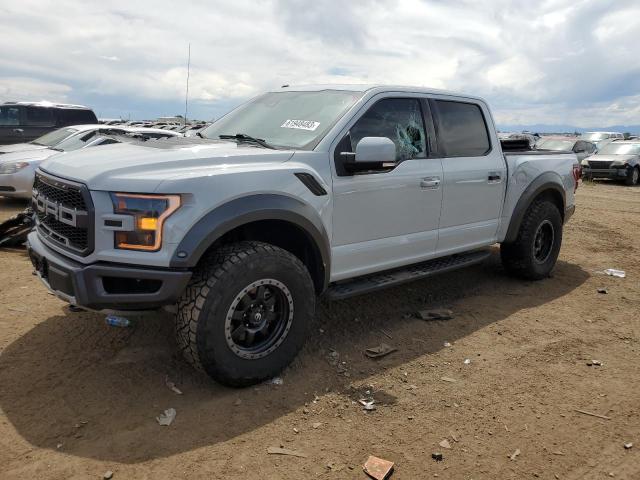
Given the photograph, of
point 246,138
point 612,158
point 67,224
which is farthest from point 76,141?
point 612,158

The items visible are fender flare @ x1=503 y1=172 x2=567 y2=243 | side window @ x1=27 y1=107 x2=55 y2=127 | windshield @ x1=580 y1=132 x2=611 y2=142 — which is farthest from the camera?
windshield @ x1=580 y1=132 x2=611 y2=142

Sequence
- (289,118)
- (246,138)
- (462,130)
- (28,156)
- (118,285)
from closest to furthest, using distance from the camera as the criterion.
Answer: (118,285)
(246,138)
(289,118)
(462,130)
(28,156)

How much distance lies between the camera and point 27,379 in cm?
328

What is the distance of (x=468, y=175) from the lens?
4633 millimetres

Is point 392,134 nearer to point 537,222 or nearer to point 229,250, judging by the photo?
point 229,250

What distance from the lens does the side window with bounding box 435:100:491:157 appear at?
459 cm

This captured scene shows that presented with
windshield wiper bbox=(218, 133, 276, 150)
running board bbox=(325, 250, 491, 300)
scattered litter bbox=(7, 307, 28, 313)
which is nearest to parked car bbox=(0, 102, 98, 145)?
scattered litter bbox=(7, 307, 28, 313)

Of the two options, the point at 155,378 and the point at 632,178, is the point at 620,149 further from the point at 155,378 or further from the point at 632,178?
the point at 155,378

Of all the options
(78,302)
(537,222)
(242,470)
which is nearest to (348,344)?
(242,470)

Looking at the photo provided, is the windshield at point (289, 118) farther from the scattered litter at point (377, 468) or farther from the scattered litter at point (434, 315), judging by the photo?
the scattered litter at point (377, 468)

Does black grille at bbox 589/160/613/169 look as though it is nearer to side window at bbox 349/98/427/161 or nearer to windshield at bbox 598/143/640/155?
windshield at bbox 598/143/640/155

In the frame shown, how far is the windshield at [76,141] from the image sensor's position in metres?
9.20

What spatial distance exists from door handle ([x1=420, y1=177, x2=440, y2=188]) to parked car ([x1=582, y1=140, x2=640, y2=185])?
17.3 m

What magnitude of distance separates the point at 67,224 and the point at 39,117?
12286 mm
